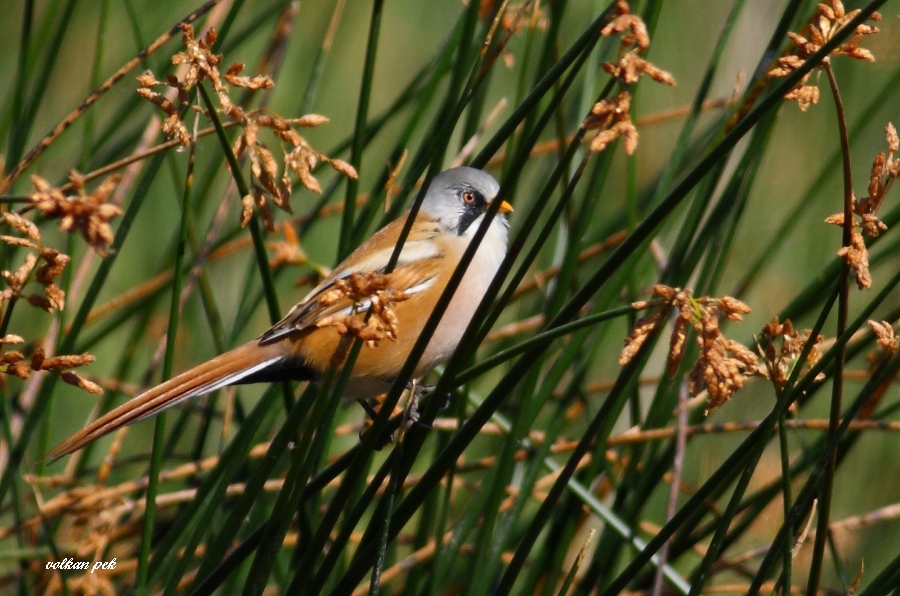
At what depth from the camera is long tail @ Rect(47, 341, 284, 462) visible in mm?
2090

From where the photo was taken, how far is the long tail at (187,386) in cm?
209

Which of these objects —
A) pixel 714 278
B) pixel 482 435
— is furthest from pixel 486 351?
pixel 714 278

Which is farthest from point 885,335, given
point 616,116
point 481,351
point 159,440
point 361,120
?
point 481,351

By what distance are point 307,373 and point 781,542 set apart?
4.78 ft

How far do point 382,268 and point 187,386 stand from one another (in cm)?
58

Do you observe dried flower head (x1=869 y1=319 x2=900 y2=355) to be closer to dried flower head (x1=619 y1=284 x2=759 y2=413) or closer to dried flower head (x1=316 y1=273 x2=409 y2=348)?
dried flower head (x1=619 y1=284 x2=759 y2=413)

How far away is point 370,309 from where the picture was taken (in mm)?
1536

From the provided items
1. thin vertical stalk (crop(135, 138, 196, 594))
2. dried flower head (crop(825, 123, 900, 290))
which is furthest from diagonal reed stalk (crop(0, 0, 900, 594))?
dried flower head (crop(825, 123, 900, 290))

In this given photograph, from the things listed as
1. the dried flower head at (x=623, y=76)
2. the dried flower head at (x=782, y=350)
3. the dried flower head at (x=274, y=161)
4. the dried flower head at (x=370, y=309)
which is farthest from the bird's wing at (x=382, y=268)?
the dried flower head at (x=623, y=76)

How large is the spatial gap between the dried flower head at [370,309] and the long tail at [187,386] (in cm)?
77

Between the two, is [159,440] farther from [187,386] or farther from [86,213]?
[86,213]

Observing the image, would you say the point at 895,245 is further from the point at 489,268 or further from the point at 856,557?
the point at 856,557

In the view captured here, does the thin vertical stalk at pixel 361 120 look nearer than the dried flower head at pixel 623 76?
No

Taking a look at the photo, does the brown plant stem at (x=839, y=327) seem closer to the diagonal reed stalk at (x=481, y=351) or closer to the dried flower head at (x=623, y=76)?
the diagonal reed stalk at (x=481, y=351)
